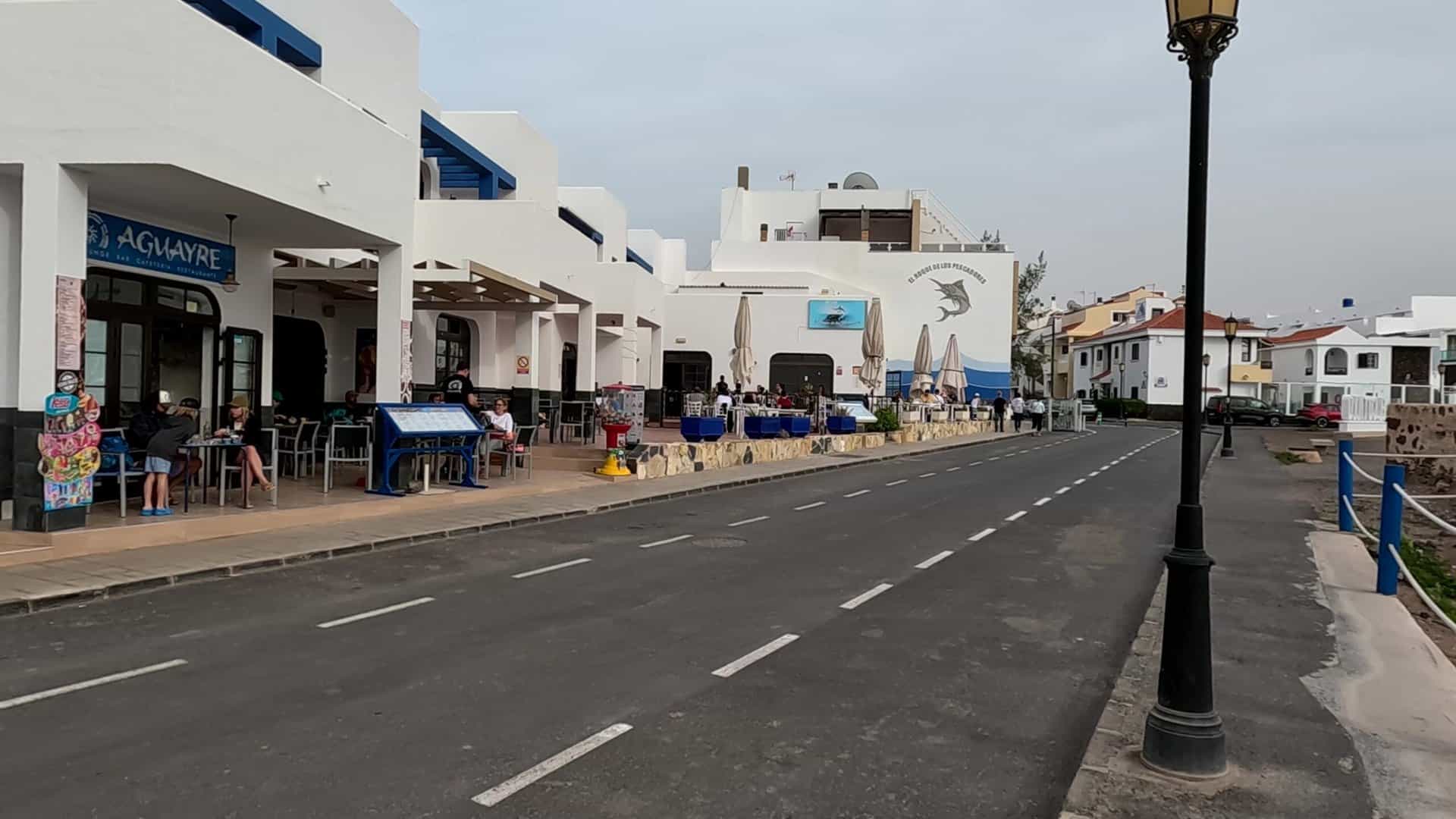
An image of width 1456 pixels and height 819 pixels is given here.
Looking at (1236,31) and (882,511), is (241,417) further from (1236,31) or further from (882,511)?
(1236,31)

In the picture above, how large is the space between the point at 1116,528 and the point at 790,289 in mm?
36549

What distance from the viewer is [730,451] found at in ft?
70.6

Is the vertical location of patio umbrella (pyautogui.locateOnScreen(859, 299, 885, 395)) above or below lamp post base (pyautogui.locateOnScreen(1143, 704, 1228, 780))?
above

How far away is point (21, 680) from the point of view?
5676mm

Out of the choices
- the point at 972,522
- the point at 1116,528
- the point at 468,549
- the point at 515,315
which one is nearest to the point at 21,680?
the point at 468,549

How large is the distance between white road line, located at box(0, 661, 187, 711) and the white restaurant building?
4.37 m

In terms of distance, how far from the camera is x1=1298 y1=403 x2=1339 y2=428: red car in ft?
165

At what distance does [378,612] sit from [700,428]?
13960mm

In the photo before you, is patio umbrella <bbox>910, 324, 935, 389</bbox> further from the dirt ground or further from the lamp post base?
the lamp post base

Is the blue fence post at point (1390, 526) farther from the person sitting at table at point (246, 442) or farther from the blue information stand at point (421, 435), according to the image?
the person sitting at table at point (246, 442)

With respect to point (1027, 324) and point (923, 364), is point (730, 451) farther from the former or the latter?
point (1027, 324)

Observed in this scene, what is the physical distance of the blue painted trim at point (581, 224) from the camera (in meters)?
31.1

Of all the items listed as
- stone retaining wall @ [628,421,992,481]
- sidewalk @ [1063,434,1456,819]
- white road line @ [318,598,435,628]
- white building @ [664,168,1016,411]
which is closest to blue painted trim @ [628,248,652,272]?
white building @ [664,168,1016,411]

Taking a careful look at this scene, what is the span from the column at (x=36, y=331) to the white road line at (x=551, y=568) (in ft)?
14.7
